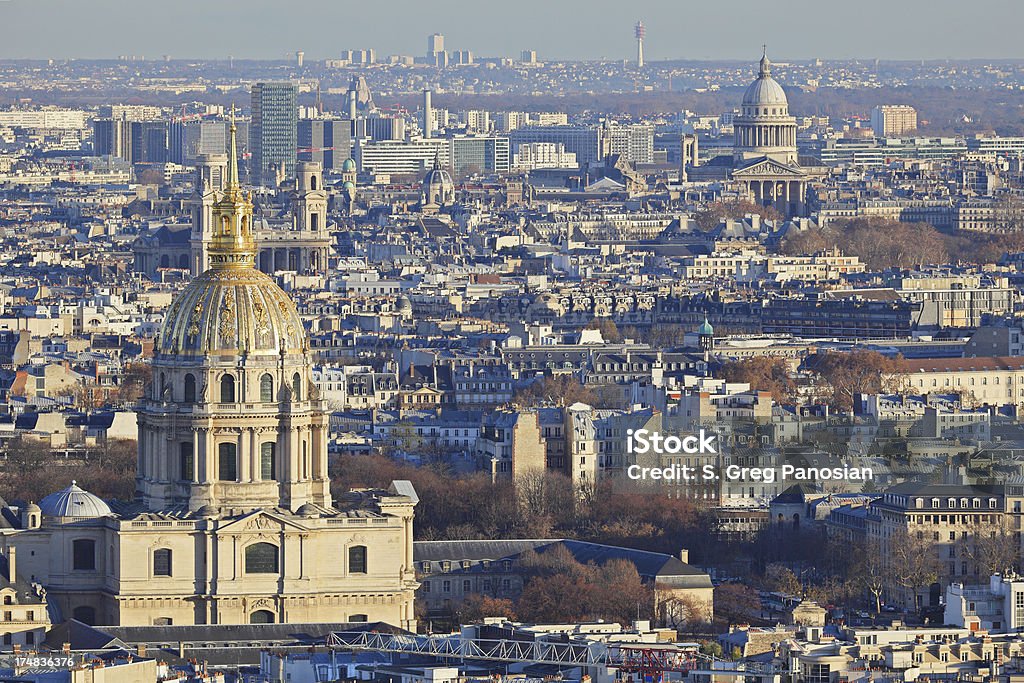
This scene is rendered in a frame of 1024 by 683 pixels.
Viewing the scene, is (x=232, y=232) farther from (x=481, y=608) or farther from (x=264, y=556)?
(x=481, y=608)

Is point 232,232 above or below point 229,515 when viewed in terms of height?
above

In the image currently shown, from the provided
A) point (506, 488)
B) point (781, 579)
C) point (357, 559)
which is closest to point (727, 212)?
point (506, 488)

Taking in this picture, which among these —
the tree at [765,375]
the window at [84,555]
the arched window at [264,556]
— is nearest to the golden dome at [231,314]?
the arched window at [264,556]

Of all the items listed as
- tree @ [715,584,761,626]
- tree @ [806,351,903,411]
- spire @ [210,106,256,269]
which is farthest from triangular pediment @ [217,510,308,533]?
tree @ [806,351,903,411]

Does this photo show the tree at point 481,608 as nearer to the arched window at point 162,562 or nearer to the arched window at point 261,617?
the arched window at point 261,617

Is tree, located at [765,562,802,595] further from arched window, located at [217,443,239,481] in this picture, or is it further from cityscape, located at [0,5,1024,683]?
arched window, located at [217,443,239,481]

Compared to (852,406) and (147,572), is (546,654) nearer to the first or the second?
(147,572)

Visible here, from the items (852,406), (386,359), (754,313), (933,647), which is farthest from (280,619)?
(754,313)
